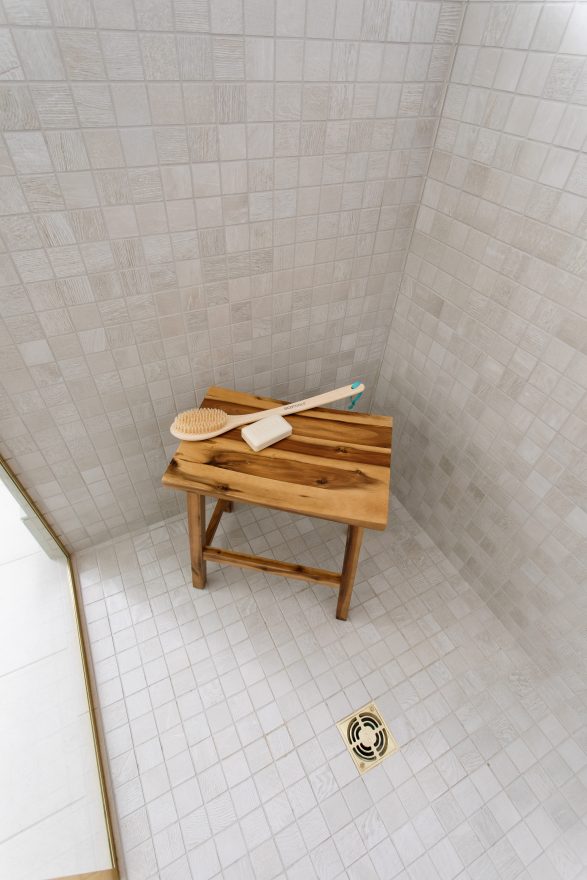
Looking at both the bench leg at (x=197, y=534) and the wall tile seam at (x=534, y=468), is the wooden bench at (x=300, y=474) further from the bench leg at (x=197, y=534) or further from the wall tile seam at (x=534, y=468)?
the wall tile seam at (x=534, y=468)

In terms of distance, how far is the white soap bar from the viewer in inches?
43.8

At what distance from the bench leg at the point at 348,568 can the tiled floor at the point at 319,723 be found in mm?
72

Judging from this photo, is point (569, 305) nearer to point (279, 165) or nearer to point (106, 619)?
point (279, 165)

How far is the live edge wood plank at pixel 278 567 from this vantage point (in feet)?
4.08

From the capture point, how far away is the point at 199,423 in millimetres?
1122

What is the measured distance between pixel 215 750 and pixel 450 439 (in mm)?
1051

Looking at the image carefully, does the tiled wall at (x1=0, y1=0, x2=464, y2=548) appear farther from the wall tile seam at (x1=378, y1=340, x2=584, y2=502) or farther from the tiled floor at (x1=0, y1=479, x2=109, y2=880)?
the wall tile seam at (x1=378, y1=340, x2=584, y2=502)

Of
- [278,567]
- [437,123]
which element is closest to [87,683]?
[278,567]

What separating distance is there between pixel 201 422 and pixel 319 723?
837 millimetres

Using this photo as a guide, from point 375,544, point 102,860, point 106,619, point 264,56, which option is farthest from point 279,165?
point 102,860

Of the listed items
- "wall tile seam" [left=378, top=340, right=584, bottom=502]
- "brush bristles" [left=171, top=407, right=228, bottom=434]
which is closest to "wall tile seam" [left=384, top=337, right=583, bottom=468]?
"wall tile seam" [left=378, top=340, right=584, bottom=502]

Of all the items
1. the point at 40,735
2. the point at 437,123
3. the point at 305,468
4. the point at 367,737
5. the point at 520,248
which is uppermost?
the point at 437,123

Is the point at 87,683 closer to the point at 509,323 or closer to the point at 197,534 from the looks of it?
the point at 197,534

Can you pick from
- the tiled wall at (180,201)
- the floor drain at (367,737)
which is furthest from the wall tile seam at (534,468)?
the floor drain at (367,737)
